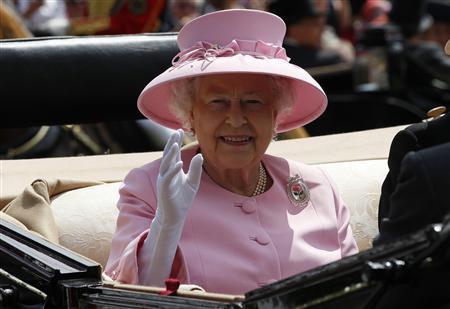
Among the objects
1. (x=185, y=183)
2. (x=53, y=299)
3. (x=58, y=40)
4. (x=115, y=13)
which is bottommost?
(x=53, y=299)

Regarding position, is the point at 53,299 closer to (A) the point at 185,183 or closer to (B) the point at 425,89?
(A) the point at 185,183

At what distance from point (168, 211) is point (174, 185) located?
5 centimetres

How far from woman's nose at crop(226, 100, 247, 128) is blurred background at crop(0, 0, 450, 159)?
2.31 meters

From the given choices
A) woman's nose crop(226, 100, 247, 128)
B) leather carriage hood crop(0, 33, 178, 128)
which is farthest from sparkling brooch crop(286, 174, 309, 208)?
leather carriage hood crop(0, 33, 178, 128)

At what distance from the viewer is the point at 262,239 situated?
2.90m

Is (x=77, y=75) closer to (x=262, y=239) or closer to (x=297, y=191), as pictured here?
(x=297, y=191)

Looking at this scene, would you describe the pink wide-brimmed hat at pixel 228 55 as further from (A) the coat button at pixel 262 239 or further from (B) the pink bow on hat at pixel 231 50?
(A) the coat button at pixel 262 239

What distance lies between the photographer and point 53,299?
8.45 feet

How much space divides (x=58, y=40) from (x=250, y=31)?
1.18 m

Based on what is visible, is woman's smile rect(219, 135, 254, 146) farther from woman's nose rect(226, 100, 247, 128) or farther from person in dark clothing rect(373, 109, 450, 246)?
person in dark clothing rect(373, 109, 450, 246)

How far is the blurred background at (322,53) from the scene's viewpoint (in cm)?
554

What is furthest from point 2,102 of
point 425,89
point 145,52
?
point 425,89

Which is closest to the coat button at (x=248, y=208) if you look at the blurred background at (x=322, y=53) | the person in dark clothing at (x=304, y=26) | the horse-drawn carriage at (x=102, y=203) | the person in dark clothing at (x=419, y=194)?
the horse-drawn carriage at (x=102, y=203)

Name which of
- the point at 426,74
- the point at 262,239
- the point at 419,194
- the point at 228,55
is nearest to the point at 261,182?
the point at 262,239
